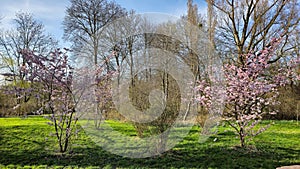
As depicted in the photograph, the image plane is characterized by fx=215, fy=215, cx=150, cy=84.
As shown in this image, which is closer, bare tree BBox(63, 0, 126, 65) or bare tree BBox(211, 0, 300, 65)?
bare tree BBox(211, 0, 300, 65)

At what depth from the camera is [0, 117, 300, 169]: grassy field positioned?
11.5 feet

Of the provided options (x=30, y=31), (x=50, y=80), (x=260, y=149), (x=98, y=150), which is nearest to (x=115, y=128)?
(x=98, y=150)

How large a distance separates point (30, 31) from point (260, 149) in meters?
12.5

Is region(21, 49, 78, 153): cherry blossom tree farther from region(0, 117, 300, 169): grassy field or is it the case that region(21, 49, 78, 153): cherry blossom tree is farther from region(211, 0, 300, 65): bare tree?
region(211, 0, 300, 65): bare tree

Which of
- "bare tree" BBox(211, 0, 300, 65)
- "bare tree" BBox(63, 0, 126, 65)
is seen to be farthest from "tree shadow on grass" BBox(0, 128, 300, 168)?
"bare tree" BBox(63, 0, 126, 65)

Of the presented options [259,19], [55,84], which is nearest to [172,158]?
[55,84]

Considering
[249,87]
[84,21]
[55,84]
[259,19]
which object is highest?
[84,21]

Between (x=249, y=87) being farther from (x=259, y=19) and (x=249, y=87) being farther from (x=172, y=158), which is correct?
(x=259, y=19)

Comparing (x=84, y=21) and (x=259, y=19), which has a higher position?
(x=84, y=21)

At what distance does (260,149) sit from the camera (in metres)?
4.40

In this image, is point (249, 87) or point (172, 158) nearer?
point (172, 158)

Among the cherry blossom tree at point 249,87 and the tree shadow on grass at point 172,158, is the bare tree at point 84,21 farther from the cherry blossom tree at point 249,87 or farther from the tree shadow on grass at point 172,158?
the cherry blossom tree at point 249,87

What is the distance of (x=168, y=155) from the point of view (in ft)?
12.8

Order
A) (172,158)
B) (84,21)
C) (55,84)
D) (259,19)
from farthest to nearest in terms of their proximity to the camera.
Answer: (84,21) → (259,19) → (55,84) → (172,158)
